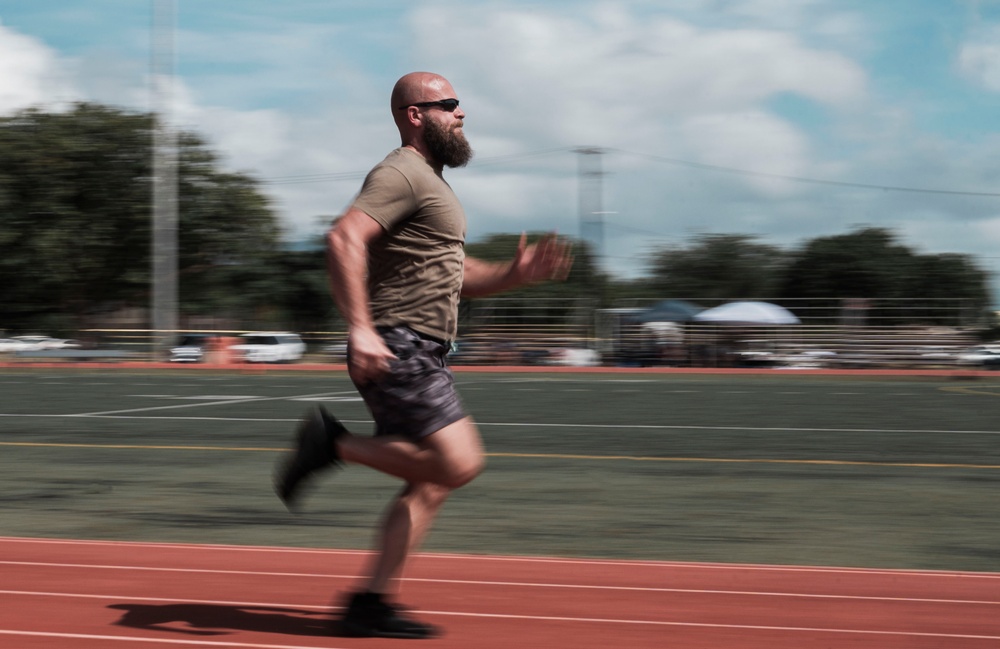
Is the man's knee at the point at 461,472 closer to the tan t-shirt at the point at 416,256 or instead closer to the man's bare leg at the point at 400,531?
the man's bare leg at the point at 400,531

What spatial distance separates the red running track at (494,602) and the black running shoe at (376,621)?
39 mm

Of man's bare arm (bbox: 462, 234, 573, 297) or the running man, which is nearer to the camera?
the running man

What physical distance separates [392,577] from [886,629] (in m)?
1.58

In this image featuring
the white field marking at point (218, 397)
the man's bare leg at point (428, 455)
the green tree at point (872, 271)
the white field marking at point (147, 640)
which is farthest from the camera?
the green tree at point (872, 271)

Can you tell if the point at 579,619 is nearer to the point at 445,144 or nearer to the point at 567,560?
the point at 567,560

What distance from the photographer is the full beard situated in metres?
3.88

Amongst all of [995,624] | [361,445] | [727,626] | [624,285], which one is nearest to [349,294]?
[361,445]

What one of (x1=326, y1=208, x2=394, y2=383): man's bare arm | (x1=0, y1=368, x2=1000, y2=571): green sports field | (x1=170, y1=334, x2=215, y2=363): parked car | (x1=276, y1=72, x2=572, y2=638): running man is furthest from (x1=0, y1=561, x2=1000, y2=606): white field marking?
(x1=170, y1=334, x2=215, y2=363): parked car

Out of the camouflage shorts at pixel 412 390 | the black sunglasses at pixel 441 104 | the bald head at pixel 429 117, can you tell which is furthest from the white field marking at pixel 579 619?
the black sunglasses at pixel 441 104

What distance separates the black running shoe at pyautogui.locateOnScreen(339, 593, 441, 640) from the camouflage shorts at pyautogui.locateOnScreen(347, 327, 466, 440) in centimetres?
55

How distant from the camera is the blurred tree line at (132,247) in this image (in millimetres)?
52375

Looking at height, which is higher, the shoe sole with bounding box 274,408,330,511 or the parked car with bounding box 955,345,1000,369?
the shoe sole with bounding box 274,408,330,511

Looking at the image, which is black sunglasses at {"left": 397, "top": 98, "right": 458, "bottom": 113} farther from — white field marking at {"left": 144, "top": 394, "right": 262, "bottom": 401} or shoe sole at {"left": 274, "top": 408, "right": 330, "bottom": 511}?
white field marking at {"left": 144, "top": 394, "right": 262, "bottom": 401}

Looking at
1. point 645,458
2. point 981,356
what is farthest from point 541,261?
point 981,356
